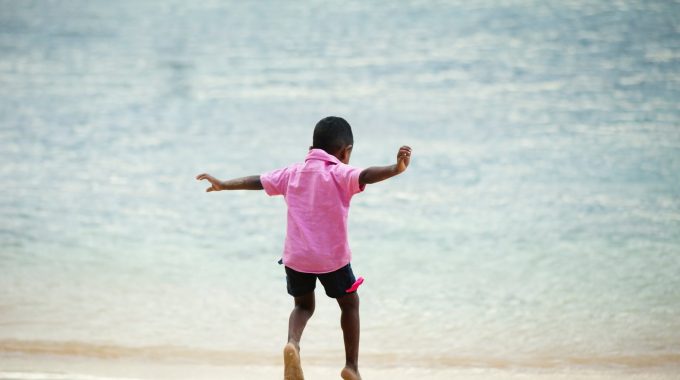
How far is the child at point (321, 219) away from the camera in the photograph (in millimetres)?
4043

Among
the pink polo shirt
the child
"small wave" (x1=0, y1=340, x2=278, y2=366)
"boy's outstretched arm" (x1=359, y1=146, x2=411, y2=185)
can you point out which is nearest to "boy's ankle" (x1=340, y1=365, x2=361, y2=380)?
the child

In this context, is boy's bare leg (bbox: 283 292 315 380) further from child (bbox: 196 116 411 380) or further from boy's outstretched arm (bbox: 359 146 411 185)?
boy's outstretched arm (bbox: 359 146 411 185)

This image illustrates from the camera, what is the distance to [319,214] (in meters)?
4.07

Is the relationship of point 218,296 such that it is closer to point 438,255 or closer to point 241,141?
point 438,255

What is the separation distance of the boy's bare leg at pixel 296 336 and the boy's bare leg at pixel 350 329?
0.53ft

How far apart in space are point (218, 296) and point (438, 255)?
2028 mm

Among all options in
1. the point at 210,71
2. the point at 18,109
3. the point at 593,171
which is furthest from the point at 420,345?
the point at 210,71

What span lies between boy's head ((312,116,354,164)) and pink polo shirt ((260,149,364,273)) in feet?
0.16

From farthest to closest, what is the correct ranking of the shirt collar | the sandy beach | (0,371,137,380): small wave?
the sandy beach < (0,371,137,380): small wave < the shirt collar

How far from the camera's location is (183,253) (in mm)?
8180

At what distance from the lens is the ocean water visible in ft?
19.7

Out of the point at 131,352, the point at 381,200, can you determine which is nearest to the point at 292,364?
the point at 131,352

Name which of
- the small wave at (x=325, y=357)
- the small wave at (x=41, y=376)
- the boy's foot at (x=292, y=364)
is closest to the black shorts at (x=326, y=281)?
the boy's foot at (x=292, y=364)

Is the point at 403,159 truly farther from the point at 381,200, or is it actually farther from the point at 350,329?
the point at 381,200
